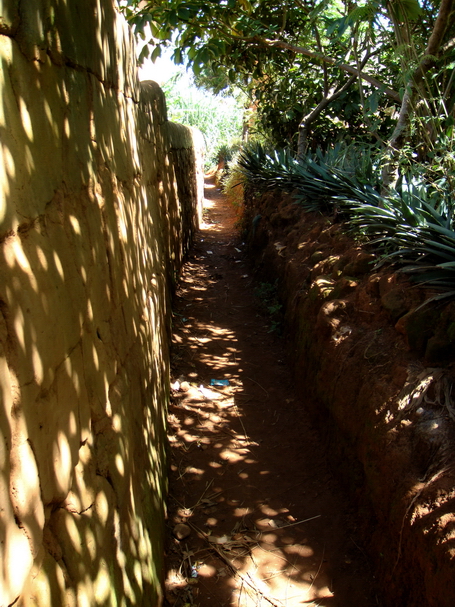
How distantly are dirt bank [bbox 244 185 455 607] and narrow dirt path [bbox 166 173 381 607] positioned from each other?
0.22 metres

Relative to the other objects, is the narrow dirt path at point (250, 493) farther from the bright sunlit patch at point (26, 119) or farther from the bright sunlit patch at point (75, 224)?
the bright sunlit patch at point (26, 119)

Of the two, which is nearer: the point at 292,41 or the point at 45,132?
the point at 45,132

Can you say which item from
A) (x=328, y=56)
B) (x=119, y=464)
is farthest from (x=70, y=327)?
(x=328, y=56)

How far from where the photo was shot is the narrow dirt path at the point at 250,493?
2.96 m

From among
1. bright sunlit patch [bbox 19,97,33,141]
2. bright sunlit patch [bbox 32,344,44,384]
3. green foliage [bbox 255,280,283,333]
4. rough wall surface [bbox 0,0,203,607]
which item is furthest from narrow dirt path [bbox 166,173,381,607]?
bright sunlit patch [bbox 19,97,33,141]

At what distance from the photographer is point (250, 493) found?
12.2 ft

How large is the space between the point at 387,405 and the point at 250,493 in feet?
4.09

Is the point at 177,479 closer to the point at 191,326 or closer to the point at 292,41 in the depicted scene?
the point at 191,326

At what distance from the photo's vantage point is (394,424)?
2984 mm

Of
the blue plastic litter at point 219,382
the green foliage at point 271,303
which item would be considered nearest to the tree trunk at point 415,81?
the green foliage at point 271,303

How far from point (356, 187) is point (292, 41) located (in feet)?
15.8

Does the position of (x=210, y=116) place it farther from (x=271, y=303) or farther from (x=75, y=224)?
(x=75, y=224)

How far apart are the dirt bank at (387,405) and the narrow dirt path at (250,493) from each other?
22 cm

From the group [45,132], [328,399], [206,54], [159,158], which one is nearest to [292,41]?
[206,54]
